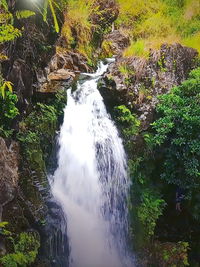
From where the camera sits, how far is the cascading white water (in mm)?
6648

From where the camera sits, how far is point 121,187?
730 cm

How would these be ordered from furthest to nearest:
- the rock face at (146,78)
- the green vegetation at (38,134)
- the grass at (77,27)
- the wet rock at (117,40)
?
the wet rock at (117,40) → the grass at (77,27) → the rock face at (146,78) → the green vegetation at (38,134)

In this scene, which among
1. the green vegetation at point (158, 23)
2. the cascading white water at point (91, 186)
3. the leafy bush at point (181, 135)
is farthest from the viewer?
the green vegetation at point (158, 23)

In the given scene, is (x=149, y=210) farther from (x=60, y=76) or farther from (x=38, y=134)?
(x=60, y=76)

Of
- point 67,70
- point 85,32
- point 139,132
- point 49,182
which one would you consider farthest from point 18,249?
point 85,32

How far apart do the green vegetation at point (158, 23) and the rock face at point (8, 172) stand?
14.9 ft

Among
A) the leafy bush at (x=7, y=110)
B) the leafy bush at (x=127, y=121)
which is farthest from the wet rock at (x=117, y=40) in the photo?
the leafy bush at (x=7, y=110)

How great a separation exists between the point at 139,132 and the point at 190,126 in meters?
1.27

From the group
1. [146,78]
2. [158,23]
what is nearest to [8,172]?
[146,78]

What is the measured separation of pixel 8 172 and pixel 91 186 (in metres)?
1.98

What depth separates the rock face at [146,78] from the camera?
8.09 metres

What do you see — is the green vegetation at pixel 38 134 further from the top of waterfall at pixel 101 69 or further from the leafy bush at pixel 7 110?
the top of waterfall at pixel 101 69

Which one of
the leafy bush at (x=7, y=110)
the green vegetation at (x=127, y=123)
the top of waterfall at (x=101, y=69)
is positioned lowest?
the leafy bush at (x=7, y=110)

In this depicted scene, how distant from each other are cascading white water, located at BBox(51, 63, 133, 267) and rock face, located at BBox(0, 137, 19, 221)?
107 cm
